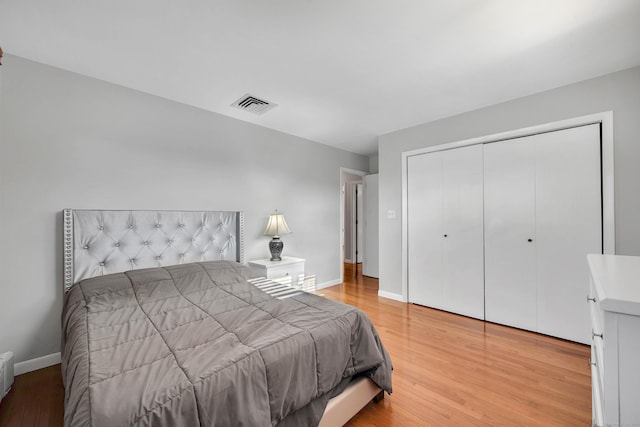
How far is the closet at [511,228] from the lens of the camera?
235cm

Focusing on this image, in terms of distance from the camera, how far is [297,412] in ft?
3.95

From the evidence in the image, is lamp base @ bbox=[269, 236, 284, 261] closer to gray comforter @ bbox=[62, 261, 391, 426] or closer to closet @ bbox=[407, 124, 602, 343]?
gray comforter @ bbox=[62, 261, 391, 426]

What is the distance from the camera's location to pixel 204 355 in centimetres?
112

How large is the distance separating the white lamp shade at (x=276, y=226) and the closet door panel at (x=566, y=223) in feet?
8.82

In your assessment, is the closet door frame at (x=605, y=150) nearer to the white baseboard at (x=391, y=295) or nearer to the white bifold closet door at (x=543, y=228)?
the white bifold closet door at (x=543, y=228)

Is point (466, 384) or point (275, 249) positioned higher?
point (275, 249)

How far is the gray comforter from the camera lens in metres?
0.89

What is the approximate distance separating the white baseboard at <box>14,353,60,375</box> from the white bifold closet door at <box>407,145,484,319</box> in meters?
3.57

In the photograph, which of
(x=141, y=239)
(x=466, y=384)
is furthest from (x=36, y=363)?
(x=466, y=384)

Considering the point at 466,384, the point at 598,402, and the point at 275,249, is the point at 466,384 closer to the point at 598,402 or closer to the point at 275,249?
A: the point at 598,402

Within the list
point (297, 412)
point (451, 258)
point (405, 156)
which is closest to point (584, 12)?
point (405, 156)

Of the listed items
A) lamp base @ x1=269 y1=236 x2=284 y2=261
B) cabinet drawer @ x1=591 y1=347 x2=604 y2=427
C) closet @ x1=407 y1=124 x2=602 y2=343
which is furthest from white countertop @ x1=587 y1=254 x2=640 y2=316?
lamp base @ x1=269 y1=236 x2=284 y2=261

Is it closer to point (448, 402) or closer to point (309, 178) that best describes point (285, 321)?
point (448, 402)

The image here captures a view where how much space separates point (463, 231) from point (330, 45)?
2410 mm
